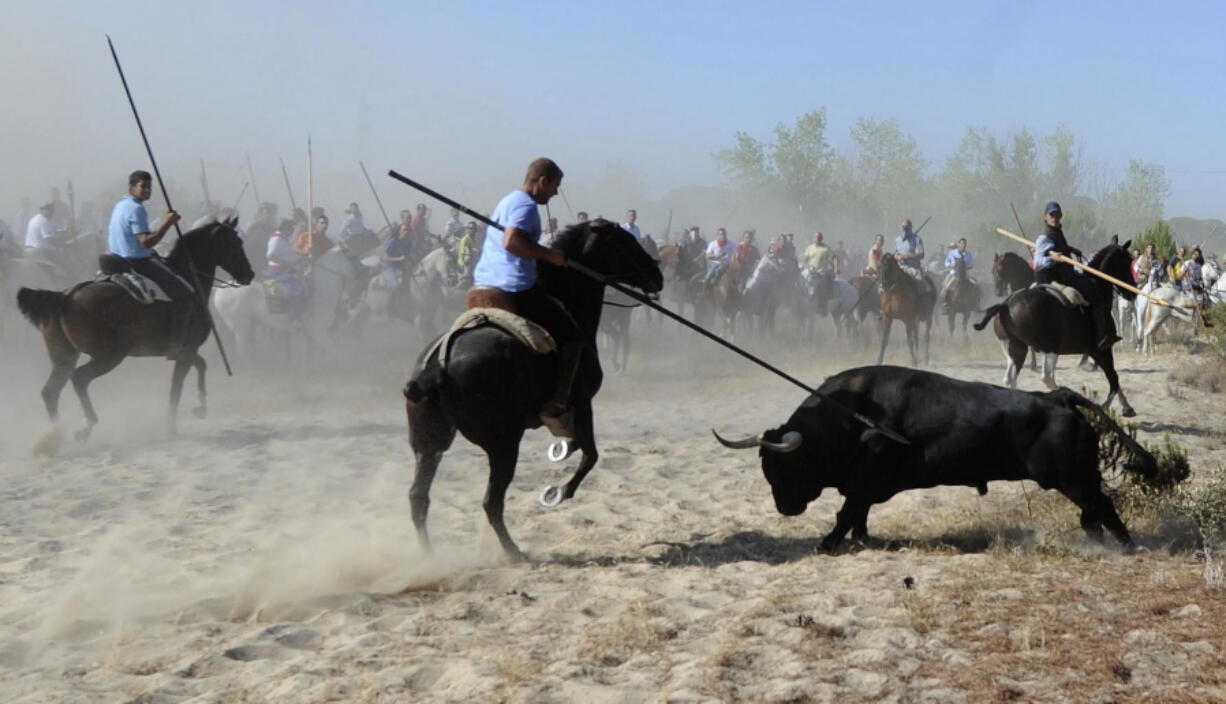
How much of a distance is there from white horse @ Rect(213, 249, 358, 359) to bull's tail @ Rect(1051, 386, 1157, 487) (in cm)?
1568

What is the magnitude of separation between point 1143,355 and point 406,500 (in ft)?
54.8

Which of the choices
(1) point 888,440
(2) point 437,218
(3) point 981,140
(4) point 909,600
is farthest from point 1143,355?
(3) point 981,140

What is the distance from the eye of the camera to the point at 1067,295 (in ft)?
44.5

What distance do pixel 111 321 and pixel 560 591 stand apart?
303 inches

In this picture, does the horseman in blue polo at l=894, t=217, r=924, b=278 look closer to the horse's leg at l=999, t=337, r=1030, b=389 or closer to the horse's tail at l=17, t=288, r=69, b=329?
the horse's leg at l=999, t=337, r=1030, b=389

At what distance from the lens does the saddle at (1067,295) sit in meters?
13.5

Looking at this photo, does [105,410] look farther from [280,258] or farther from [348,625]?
[348,625]

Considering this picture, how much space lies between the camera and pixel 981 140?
93.2 m

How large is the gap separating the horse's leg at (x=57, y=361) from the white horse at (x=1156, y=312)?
58.8 ft

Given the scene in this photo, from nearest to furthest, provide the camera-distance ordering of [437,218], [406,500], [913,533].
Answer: [913,533] < [406,500] < [437,218]

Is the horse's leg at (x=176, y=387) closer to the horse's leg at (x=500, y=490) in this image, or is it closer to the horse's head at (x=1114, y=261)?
the horse's leg at (x=500, y=490)

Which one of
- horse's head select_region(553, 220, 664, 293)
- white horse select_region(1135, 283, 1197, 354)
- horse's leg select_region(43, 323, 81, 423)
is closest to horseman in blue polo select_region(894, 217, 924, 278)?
white horse select_region(1135, 283, 1197, 354)

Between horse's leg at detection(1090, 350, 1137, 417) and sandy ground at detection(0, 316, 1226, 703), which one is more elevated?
horse's leg at detection(1090, 350, 1137, 417)

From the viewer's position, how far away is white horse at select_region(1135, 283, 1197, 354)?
22.9 m
